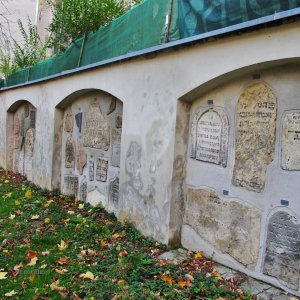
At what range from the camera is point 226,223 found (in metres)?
3.50

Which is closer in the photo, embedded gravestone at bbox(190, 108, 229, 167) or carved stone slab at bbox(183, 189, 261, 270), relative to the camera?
carved stone slab at bbox(183, 189, 261, 270)

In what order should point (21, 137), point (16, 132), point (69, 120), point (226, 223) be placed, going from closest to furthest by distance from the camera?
point (226, 223) < point (69, 120) < point (21, 137) < point (16, 132)

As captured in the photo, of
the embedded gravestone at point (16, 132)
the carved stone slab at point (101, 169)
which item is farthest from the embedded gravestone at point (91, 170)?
the embedded gravestone at point (16, 132)

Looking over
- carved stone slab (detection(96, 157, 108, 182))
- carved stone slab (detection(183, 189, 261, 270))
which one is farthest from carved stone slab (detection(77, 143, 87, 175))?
carved stone slab (detection(183, 189, 261, 270))

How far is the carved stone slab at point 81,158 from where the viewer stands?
6.11 metres

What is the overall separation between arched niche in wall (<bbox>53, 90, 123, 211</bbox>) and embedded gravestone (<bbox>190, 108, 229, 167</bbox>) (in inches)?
64.4

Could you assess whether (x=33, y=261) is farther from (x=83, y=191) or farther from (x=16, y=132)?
(x=16, y=132)

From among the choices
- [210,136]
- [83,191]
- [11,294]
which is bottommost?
[11,294]

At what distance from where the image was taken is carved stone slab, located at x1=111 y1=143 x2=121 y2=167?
5228 millimetres

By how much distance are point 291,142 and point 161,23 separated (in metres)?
2.03

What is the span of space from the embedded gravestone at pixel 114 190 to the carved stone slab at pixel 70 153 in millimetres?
1415

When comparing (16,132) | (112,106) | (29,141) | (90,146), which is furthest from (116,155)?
(16,132)

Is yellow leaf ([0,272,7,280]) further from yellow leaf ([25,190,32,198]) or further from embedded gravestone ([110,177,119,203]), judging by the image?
yellow leaf ([25,190,32,198])

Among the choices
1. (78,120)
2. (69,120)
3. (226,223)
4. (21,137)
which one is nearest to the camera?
(226,223)
